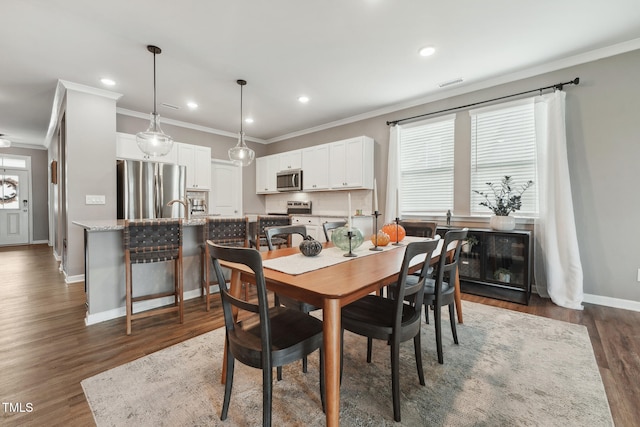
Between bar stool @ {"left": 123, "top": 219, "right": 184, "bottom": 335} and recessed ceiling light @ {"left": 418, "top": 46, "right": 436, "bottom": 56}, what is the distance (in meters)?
3.05

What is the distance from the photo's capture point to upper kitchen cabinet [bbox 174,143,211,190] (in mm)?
5205

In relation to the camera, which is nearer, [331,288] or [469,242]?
[331,288]

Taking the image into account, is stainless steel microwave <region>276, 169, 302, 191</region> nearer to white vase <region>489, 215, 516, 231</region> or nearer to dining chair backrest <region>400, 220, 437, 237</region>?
dining chair backrest <region>400, 220, 437, 237</region>

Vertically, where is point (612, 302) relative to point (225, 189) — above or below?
below

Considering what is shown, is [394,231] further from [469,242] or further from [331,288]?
[469,242]

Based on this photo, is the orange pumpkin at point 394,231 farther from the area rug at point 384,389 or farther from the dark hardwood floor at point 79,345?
the dark hardwood floor at point 79,345

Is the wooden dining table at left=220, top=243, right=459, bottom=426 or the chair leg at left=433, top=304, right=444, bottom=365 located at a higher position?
the wooden dining table at left=220, top=243, right=459, bottom=426

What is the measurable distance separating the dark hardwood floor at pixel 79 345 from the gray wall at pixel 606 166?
1.42 ft

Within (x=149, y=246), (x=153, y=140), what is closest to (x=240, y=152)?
(x=153, y=140)

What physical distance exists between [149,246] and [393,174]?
3.53 metres

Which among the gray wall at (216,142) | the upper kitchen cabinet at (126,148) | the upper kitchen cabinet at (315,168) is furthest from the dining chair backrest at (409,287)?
the gray wall at (216,142)

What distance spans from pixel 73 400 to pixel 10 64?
156 inches

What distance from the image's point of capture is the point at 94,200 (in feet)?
13.2

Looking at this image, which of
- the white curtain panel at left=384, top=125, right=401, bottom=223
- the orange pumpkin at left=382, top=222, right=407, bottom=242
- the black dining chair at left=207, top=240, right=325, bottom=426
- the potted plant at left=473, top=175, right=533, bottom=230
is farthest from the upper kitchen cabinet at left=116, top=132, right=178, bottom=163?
the potted plant at left=473, top=175, right=533, bottom=230
